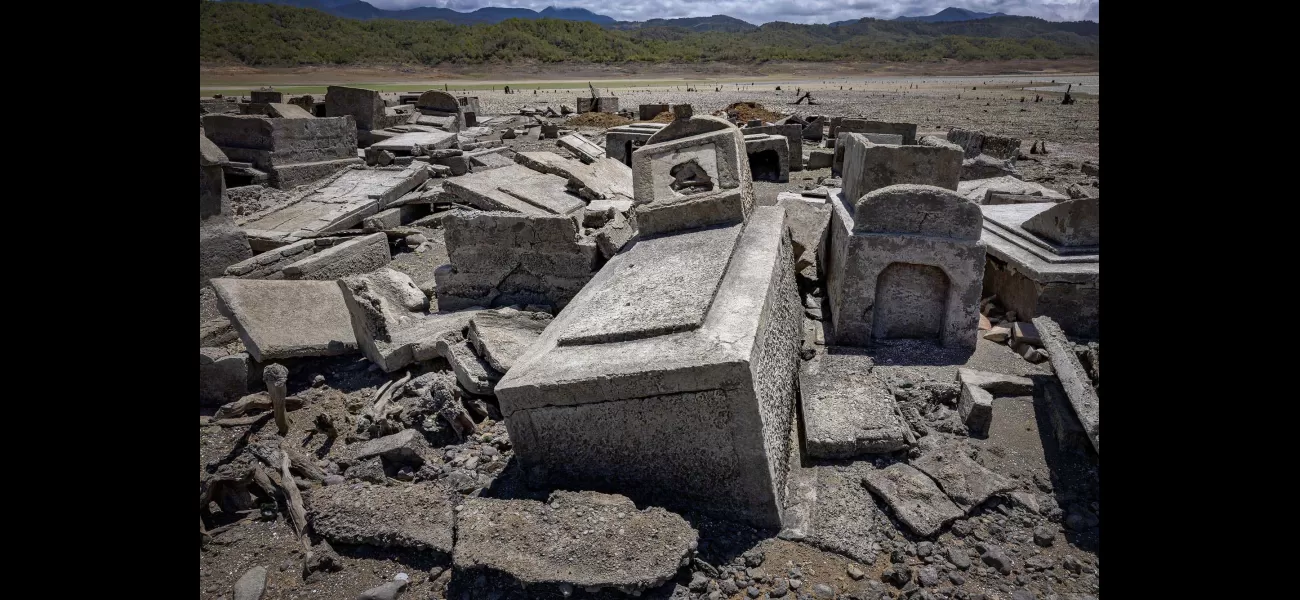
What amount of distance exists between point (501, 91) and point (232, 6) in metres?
36.2

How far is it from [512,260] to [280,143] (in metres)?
7.17

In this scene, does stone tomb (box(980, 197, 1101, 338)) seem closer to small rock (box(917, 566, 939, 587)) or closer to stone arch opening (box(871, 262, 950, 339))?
stone arch opening (box(871, 262, 950, 339))

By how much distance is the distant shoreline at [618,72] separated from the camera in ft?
138

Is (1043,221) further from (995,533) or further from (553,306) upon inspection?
(553,306)

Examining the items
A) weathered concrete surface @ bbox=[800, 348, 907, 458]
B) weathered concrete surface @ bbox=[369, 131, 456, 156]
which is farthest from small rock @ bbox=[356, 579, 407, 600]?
weathered concrete surface @ bbox=[369, 131, 456, 156]

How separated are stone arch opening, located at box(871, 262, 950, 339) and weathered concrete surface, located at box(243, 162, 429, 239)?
6.14m

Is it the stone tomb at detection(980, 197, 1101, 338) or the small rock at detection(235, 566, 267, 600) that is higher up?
the stone tomb at detection(980, 197, 1101, 338)

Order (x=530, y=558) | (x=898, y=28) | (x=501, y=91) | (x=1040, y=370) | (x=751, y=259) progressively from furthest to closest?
(x=898, y=28) < (x=501, y=91) < (x=1040, y=370) < (x=751, y=259) < (x=530, y=558)

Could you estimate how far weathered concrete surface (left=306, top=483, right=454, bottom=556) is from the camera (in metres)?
3.28

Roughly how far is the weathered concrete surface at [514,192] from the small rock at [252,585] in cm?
476

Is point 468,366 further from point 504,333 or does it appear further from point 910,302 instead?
point 910,302

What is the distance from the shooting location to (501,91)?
3538cm

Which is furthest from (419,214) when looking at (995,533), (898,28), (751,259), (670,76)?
(898,28)

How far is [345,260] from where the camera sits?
6.80m
